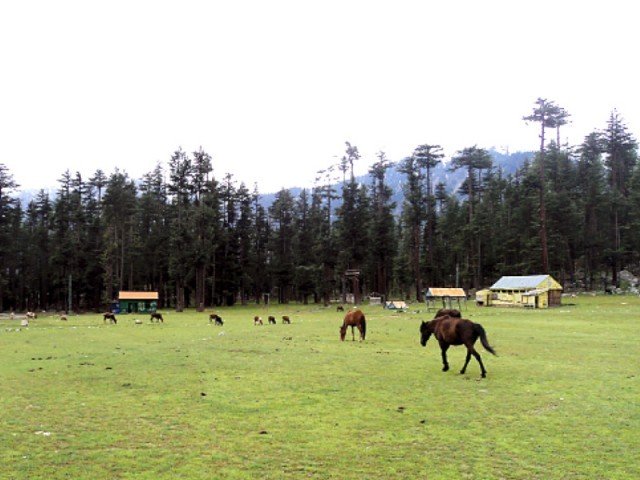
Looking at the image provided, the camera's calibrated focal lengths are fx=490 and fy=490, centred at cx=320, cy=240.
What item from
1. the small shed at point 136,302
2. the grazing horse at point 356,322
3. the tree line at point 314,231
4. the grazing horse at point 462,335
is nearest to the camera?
the grazing horse at point 462,335

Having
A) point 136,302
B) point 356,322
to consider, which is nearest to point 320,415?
point 356,322

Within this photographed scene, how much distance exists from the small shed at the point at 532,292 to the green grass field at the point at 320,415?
35718 millimetres

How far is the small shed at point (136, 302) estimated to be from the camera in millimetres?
67688

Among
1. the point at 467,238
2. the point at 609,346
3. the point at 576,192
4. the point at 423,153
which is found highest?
the point at 423,153

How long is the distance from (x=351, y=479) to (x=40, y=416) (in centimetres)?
753

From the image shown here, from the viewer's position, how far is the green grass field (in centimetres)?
768

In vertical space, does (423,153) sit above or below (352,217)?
above

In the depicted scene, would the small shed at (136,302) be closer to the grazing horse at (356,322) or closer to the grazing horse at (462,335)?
the grazing horse at (356,322)

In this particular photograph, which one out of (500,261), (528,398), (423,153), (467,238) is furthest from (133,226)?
(528,398)

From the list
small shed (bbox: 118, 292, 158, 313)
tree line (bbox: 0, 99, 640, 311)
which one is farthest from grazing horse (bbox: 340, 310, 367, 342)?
small shed (bbox: 118, 292, 158, 313)

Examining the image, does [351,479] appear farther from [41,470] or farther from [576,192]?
[576,192]

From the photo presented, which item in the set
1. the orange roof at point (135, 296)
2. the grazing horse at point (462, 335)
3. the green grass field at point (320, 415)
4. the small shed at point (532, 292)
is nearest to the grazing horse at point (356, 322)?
the green grass field at point (320, 415)

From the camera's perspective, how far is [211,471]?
291 inches

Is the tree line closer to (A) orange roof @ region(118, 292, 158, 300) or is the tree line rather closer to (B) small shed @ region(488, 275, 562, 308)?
(A) orange roof @ region(118, 292, 158, 300)
